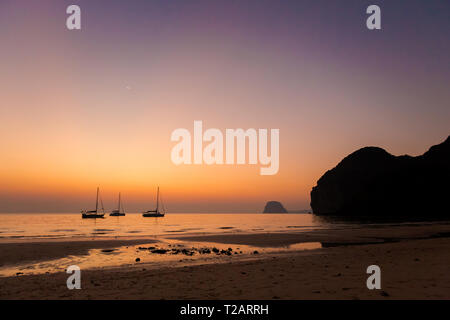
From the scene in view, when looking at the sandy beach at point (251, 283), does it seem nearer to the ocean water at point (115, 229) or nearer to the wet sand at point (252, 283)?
the wet sand at point (252, 283)

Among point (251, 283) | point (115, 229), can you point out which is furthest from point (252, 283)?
point (115, 229)

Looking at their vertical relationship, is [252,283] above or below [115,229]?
above

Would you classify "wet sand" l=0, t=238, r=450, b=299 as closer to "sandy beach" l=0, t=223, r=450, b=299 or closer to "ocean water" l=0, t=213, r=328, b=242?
"sandy beach" l=0, t=223, r=450, b=299

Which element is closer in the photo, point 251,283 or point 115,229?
point 251,283

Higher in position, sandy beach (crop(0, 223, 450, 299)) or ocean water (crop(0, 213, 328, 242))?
sandy beach (crop(0, 223, 450, 299))

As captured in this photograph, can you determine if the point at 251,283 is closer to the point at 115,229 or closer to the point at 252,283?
the point at 252,283

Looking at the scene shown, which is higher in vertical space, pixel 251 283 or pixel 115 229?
pixel 251 283

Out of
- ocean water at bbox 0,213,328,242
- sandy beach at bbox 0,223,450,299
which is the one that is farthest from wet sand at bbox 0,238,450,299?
ocean water at bbox 0,213,328,242

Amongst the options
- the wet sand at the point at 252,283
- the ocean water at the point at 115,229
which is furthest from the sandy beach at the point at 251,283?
the ocean water at the point at 115,229

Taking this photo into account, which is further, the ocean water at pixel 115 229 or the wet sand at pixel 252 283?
the ocean water at pixel 115 229
